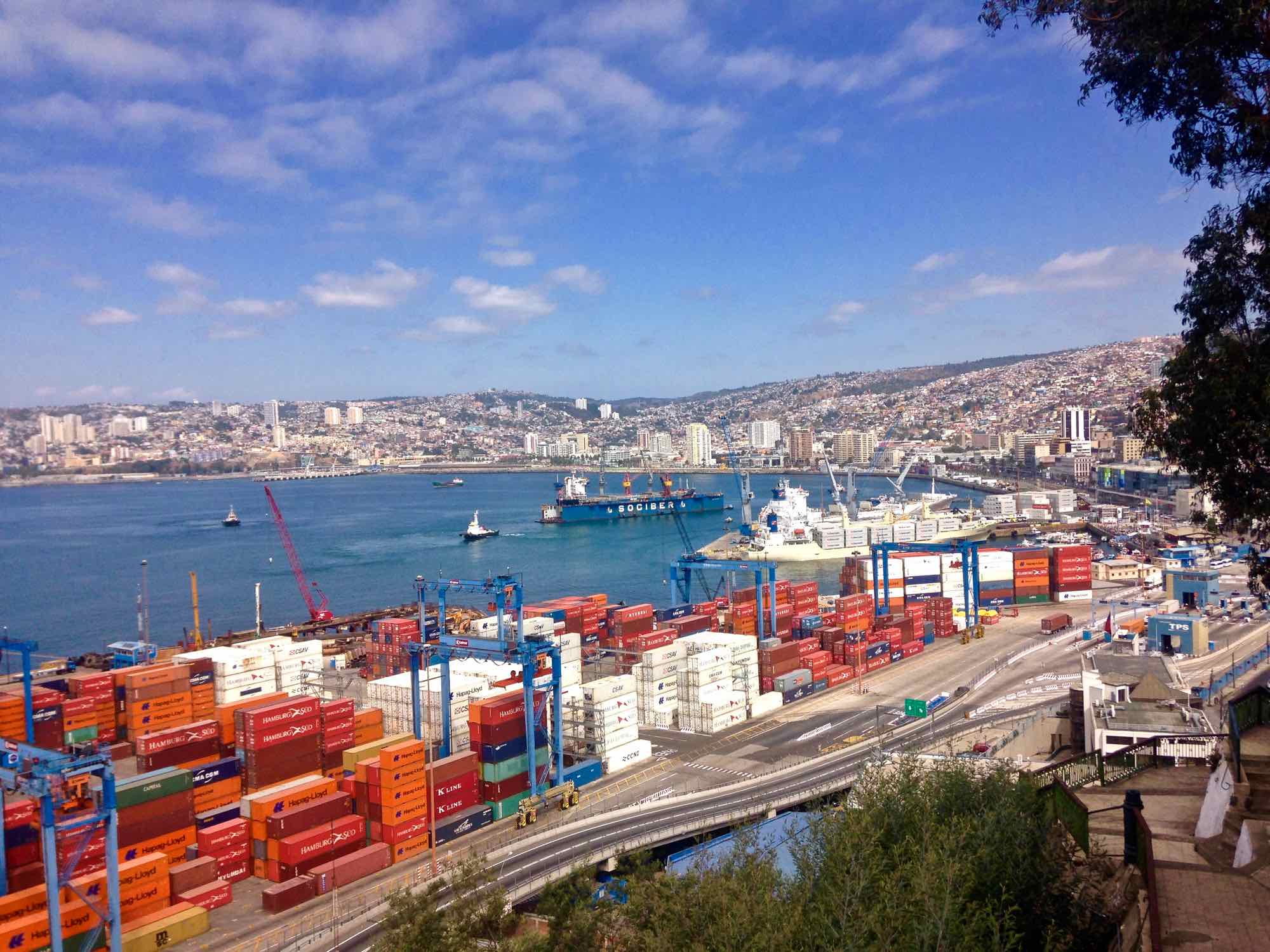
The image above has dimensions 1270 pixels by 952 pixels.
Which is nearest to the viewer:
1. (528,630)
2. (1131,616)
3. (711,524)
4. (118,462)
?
(528,630)

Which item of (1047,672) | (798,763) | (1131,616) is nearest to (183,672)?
(798,763)

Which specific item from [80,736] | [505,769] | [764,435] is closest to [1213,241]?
[505,769]

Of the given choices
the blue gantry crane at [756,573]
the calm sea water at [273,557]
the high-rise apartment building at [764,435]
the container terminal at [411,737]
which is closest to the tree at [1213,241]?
the container terminal at [411,737]

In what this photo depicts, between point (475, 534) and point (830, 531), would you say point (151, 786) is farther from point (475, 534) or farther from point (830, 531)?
point (475, 534)

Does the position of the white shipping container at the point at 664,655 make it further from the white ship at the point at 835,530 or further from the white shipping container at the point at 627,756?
the white ship at the point at 835,530

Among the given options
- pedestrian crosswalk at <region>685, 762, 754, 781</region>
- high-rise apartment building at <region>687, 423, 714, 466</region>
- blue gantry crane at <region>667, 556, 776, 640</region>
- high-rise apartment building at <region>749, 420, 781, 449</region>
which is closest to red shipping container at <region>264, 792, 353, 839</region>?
pedestrian crosswalk at <region>685, 762, 754, 781</region>

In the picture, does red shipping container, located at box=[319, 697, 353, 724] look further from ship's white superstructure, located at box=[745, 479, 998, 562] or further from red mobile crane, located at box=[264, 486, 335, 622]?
ship's white superstructure, located at box=[745, 479, 998, 562]

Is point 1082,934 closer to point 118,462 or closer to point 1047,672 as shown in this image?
point 1047,672
